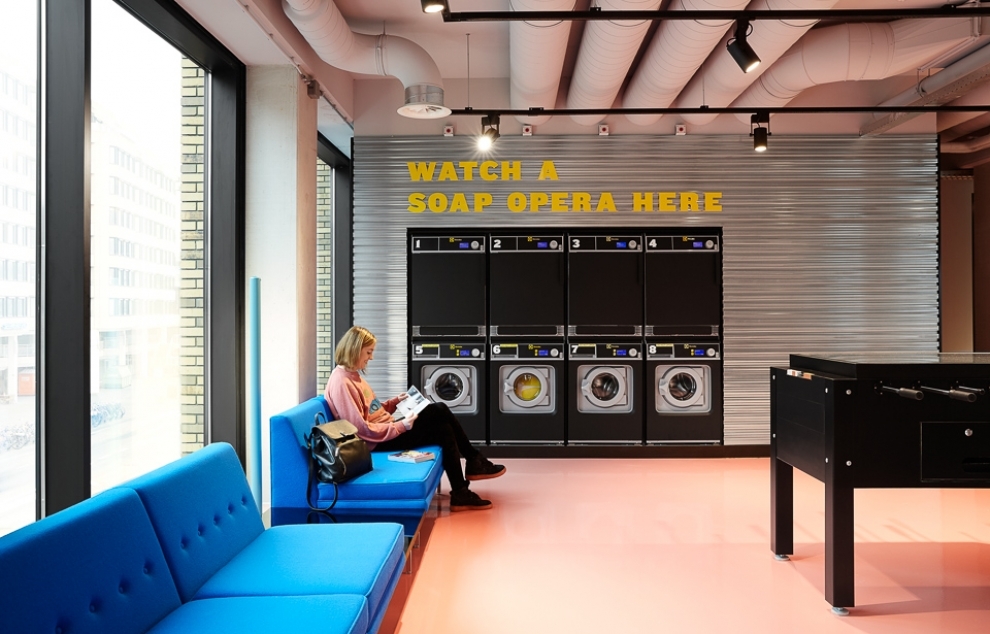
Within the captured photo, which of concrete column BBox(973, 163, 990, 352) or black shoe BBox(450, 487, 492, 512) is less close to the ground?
concrete column BBox(973, 163, 990, 352)

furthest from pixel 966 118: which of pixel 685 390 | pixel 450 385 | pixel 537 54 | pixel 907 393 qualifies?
pixel 450 385

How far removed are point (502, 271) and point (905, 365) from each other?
12.3 feet

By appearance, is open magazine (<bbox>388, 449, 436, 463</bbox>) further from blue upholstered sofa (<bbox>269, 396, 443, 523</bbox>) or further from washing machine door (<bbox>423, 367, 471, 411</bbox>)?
washing machine door (<bbox>423, 367, 471, 411</bbox>)

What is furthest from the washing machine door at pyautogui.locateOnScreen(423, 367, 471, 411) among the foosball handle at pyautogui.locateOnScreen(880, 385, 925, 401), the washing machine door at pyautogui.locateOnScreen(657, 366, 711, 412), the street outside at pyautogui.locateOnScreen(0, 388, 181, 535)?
the foosball handle at pyautogui.locateOnScreen(880, 385, 925, 401)

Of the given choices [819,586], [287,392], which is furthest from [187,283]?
[819,586]

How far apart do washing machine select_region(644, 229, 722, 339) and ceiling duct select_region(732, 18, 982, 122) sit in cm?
175

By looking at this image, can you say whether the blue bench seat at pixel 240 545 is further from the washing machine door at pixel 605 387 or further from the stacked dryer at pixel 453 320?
the washing machine door at pixel 605 387

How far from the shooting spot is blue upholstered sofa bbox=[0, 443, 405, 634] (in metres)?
1.64

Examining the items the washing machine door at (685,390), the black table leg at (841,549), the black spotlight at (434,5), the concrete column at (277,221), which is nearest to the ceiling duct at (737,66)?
the black spotlight at (434,5)

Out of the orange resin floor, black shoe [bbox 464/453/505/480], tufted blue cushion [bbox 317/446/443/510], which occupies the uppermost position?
tufted blue cushion [bbox 317/446/443/510]

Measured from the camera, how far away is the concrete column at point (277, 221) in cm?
461

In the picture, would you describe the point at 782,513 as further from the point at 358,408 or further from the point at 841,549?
the point at 358,408

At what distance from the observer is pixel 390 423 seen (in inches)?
179

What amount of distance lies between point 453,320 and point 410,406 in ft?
5.48
